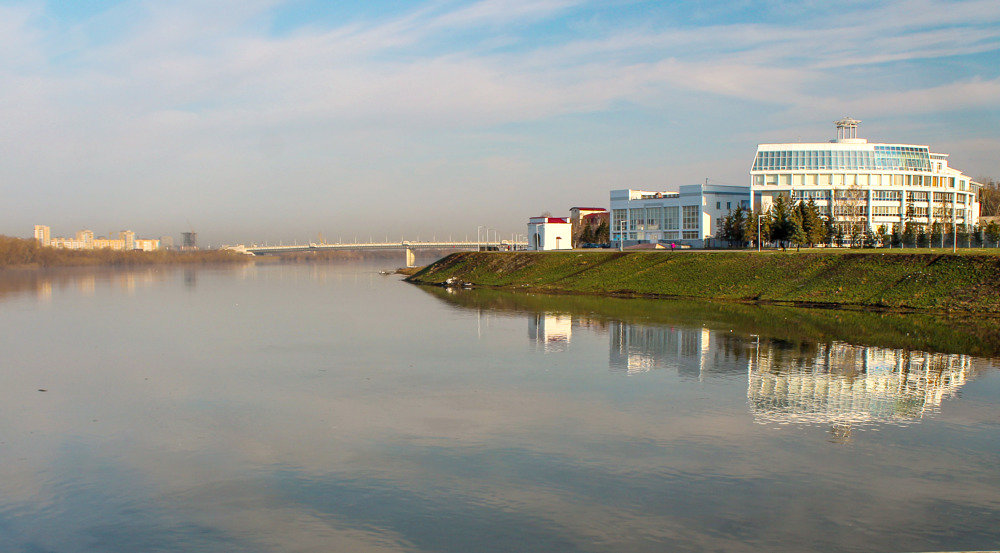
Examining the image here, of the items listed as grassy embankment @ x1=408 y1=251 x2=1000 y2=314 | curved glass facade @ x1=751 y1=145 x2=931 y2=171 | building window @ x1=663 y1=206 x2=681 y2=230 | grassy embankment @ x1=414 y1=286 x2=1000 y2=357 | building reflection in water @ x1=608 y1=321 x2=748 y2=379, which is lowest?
building reflection in water @ x1=608 y1=321 x2=748 y2=379

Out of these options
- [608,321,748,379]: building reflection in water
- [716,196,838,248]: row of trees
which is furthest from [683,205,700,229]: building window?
[608,321,748,379]: building reflection in water

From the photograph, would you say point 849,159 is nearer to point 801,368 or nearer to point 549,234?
point 549,234

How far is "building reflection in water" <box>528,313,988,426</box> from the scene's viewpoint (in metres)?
23.0

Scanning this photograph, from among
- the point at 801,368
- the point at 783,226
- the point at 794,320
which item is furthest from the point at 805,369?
the point at 783,226

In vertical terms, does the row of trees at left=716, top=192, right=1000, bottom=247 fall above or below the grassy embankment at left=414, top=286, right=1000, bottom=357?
above

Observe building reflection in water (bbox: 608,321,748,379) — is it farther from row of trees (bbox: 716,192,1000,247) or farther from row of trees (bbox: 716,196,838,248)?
row of trees (bbox: 716,192,1000,247)

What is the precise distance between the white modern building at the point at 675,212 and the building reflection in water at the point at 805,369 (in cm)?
6049

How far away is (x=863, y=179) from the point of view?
96.4 metres

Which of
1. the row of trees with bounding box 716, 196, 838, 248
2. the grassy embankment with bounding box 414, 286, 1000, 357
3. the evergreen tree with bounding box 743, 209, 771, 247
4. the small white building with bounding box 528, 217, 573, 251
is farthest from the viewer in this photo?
the small white building with bounding box 528, 217, 573, 251

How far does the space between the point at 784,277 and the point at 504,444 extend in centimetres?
4970

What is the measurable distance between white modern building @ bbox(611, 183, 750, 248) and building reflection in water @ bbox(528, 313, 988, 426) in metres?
60.5

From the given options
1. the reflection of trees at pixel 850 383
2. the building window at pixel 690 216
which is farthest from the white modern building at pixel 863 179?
the reflection of trees at pixel 850 383

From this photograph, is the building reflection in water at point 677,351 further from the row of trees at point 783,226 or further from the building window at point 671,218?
the building window at point 671,218

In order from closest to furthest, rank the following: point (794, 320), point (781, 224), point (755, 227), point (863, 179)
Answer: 1. point (794, 320)
2. point (781, 224)
3. point (755, 227)
4. point (863, 179)
